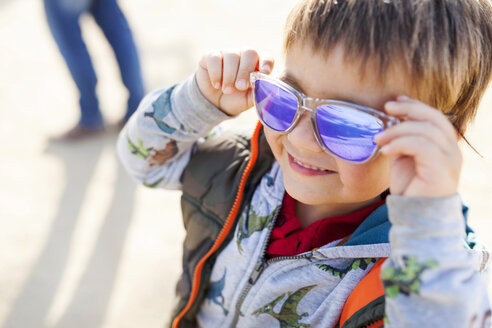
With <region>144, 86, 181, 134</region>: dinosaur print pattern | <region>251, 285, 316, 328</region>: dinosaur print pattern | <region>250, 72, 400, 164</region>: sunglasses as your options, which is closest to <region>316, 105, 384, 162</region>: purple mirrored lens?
<region>250, 72, 400, 164</region>: sunglasses

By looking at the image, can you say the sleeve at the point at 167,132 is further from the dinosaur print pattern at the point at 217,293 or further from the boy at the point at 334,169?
the dinosaur print pattern at the point at 217,293

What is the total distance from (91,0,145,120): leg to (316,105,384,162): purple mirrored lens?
1.98 meters

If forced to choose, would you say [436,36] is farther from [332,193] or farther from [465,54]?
[332,193]

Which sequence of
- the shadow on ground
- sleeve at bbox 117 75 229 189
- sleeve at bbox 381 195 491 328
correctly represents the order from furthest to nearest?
the shadow on ground
sleeve at bbox 117 75 229 189
sleeve at bbox 381 195 491 328

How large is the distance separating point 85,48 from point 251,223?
5.98 ft

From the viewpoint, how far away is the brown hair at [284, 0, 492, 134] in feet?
2.90

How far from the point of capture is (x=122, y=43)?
2686 mm

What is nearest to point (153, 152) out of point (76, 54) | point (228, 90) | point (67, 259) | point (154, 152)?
point (154, 152)

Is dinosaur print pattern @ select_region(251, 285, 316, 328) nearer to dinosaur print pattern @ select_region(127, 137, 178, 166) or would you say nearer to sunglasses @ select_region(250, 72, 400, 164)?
sunglasses @ select_region(250, 72, 400, 164)

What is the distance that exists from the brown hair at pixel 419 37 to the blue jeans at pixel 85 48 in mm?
1869

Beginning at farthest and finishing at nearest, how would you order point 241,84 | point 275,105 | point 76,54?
point 76,54
point 241,84
point 275,105

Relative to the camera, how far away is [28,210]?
236cm

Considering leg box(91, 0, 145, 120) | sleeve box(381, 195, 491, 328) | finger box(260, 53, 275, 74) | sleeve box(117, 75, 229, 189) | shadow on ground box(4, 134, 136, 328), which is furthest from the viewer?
leg box(91, 0, 145, 120)

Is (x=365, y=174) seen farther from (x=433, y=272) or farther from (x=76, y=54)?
(x=76, y=54)
